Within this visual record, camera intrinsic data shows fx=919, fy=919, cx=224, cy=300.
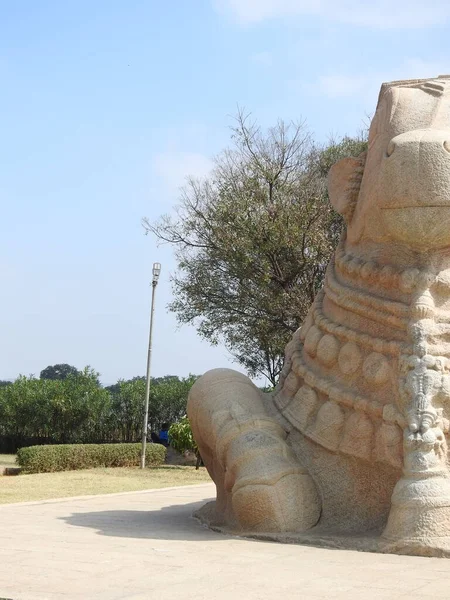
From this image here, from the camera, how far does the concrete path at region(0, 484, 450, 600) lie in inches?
191

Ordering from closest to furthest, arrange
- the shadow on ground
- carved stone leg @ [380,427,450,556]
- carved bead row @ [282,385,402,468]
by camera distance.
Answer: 1. carved stone leg @ [380,427,450,556]
2. carved bead row @ [282,385,402,468]
3. the shadow on ground

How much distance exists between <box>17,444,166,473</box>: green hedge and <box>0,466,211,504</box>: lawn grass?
1.49ft

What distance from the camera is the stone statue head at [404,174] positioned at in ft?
21.6

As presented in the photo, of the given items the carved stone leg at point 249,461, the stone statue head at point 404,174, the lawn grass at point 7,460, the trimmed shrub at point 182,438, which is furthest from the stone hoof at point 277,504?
the lawn grass at point 7,460

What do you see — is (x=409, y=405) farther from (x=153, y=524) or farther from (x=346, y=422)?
(x=153, y=524)

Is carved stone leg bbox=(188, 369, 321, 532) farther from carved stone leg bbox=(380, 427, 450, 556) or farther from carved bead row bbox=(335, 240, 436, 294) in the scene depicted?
carved bead row bbox=(335, 240, 436, 294)

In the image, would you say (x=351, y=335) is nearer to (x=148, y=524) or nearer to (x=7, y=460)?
(x=148, y=524)

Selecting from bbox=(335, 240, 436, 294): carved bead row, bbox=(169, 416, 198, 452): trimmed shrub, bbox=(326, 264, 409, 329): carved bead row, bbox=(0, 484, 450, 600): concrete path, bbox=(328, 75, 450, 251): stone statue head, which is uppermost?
bbox=(328, 75, 450, 251): stone statue head

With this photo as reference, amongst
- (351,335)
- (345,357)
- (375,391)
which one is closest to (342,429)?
(375,391)

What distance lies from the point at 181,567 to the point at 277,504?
131cm

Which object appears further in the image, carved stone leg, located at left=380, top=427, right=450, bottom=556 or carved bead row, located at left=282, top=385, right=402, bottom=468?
carved bead row, located at left=282, top=385, right=402, bottom=468

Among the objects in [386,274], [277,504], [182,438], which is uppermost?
[386,274]

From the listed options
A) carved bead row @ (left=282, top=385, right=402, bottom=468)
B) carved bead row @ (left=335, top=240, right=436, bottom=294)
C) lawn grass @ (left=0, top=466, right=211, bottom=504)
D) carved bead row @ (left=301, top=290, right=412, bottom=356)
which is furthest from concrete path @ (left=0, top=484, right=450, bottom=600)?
lawn grass @ (left=0, top=466, right=211, bottom=504)

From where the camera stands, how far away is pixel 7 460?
21.7 metres
